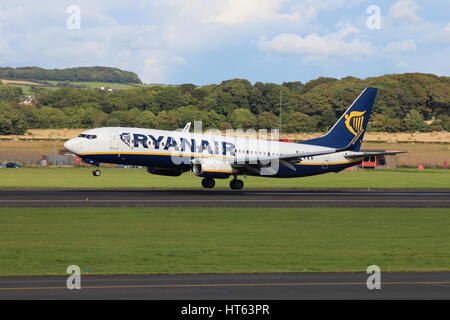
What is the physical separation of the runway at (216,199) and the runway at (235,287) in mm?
22130

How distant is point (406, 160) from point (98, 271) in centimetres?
10438

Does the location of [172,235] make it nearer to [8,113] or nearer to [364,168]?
[364,168]

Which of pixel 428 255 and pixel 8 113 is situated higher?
pixel 8 113

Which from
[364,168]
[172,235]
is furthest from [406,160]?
[172,235]

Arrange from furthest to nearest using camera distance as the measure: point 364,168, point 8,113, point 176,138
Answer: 1. point 8,113
2. point 364,168
3. point 176,138

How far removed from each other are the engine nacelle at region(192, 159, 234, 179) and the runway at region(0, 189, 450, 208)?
1509mm

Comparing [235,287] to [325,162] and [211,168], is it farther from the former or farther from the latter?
[325,162]

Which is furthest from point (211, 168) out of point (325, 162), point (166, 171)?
point (325, 162)

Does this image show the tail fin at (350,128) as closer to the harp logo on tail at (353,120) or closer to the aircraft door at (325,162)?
the harp logo on tail at (353,120)

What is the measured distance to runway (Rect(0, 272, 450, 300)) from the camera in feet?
62.0

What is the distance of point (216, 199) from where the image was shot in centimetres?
4916

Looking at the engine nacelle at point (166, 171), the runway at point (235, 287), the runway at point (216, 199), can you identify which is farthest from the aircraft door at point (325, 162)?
the runway at point (235, 287)

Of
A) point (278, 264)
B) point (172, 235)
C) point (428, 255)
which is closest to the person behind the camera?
point (278, 264)

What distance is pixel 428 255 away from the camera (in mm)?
27625
